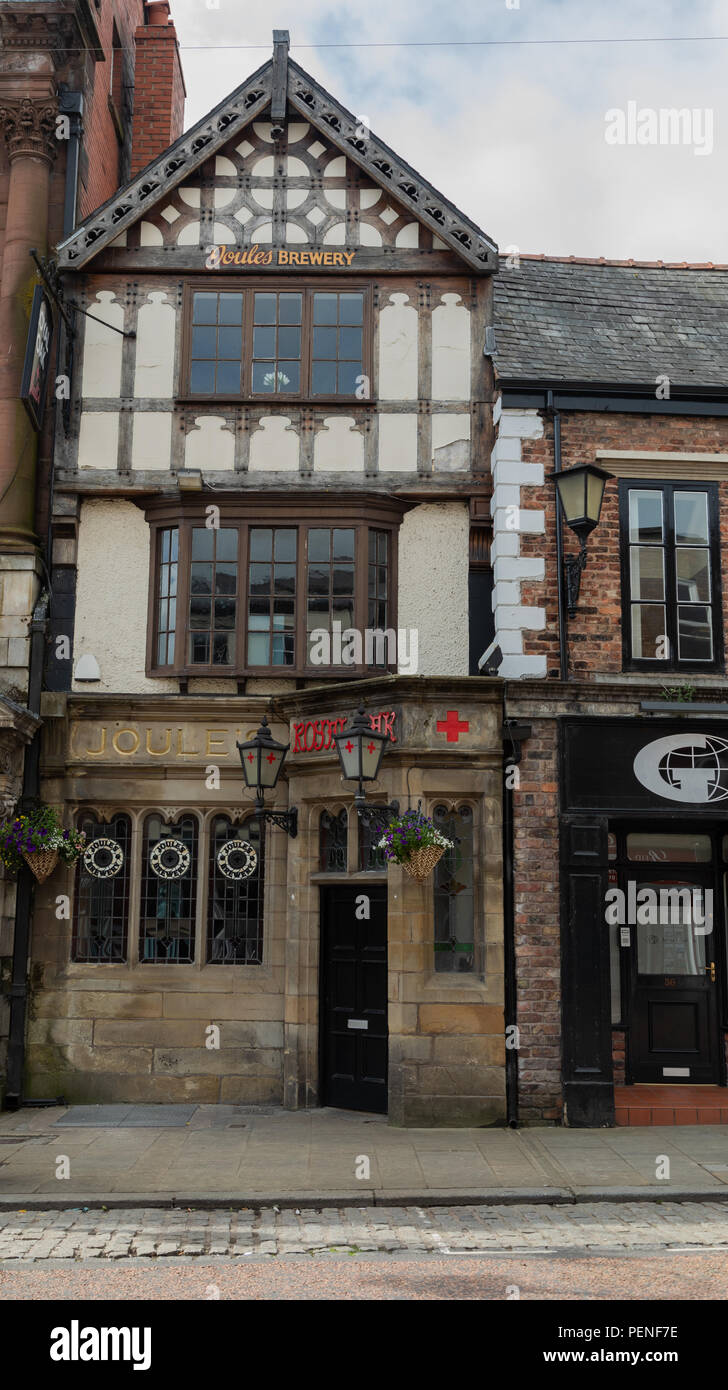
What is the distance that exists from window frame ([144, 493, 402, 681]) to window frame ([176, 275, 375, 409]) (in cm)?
119

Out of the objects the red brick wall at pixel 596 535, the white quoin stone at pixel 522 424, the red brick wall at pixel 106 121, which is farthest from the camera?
the red brick wall at pixel 106 121

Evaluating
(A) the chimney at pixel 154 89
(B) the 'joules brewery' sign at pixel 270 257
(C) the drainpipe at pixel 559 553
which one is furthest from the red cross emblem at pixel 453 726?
(A) the chimney at pixel 154 89

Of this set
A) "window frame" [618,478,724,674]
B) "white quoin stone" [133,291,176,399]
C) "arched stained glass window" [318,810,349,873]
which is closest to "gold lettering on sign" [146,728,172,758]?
"arched stained glass window" [318,810,349,873]

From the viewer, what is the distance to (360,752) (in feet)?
38.3

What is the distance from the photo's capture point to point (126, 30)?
740 inches

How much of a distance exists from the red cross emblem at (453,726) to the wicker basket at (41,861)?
4.30 meters

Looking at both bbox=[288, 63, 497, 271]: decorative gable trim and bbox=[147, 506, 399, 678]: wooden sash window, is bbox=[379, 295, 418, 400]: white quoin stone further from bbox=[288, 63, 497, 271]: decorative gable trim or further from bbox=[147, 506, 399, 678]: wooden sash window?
bbox=[147, 506, 399, 678]: wooden sash window

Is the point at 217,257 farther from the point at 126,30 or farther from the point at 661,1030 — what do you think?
the point at 661,1030

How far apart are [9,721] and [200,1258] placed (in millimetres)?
6458

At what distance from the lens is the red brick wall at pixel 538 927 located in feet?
39.8

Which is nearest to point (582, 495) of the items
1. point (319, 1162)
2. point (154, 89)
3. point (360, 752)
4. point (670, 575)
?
point (670, 575)

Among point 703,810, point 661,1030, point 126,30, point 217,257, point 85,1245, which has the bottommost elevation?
point 85,1245

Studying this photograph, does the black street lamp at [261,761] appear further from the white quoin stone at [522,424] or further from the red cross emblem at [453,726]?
the white quoin stone at [522,424]
